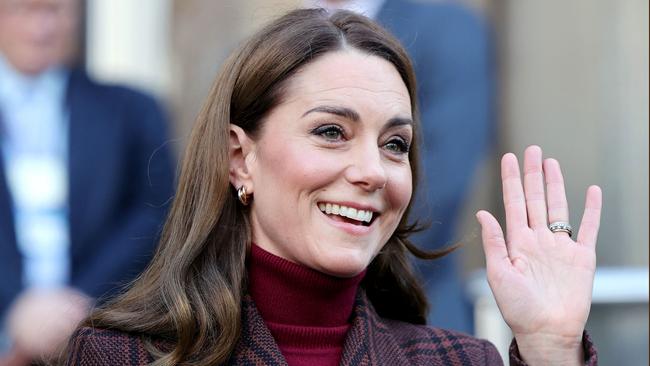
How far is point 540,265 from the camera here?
3662 millimetres

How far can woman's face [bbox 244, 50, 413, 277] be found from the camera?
358 cm

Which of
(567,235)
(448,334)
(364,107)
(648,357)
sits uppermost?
(364,107)

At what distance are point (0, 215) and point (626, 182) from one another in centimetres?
337

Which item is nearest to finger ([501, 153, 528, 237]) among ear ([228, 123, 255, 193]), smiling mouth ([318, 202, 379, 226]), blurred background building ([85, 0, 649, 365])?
smiling mouth ([318, 202, 379, 226])

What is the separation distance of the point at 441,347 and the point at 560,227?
0.46 metres

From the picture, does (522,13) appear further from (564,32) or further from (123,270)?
(123,270)

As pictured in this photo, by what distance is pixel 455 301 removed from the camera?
18.0 ft

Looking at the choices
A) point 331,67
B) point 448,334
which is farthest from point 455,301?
point 331,67

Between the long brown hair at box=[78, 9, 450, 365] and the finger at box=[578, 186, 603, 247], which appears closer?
the long brown hair at box=[78, 9, 450, 365]

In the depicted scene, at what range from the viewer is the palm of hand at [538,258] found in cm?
360

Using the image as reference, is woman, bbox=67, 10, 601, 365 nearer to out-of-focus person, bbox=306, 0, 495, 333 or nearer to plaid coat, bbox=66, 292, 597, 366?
plaid coat, bbox=66, 292, 597, 366

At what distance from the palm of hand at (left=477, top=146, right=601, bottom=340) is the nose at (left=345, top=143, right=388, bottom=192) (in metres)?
0.32

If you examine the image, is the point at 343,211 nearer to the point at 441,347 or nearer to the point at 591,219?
the point at 441,347

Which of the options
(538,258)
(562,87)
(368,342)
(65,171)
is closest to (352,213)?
(368,342)
